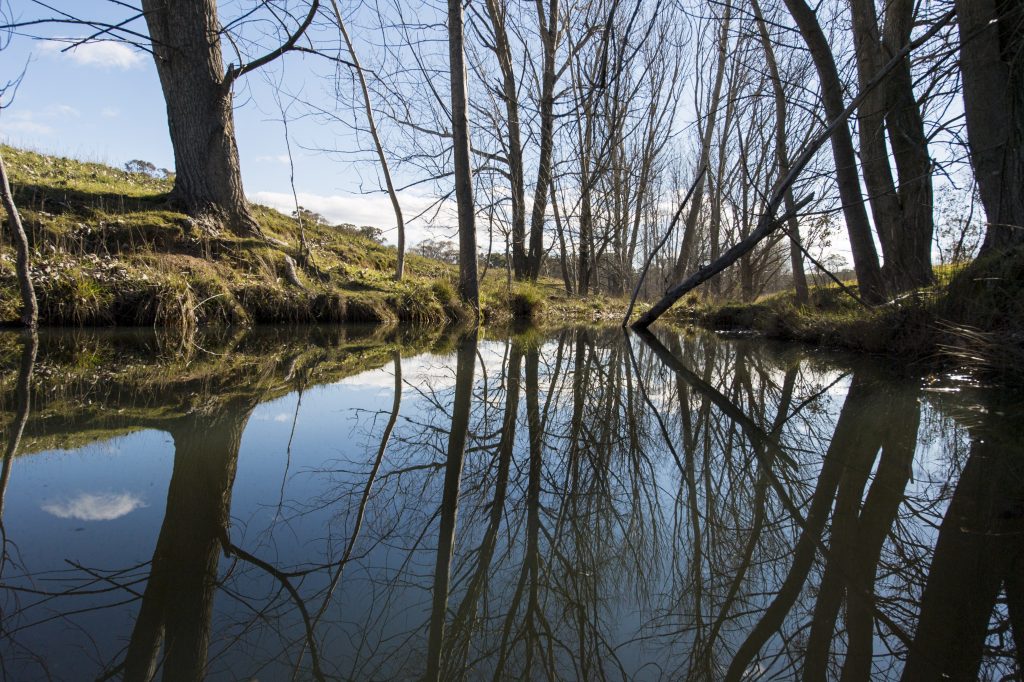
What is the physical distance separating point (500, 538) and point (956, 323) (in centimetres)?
414

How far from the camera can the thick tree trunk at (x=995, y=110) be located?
4527mm

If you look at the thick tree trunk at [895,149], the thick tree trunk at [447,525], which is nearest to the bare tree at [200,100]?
the thick tree trunk at [447,525]

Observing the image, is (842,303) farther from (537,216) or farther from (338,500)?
(338,500)

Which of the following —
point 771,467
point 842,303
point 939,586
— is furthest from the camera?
point 842,303

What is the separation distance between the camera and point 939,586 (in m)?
1.14

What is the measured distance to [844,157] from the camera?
19.8 feet

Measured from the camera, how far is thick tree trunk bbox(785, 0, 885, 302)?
19.4 feet

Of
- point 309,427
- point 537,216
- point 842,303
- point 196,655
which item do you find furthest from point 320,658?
point 537,216

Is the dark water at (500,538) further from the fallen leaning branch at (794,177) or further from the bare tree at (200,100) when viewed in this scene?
the bare tree at (200,100)

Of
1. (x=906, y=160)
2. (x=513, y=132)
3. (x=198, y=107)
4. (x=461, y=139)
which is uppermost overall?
(x=513, y=132)

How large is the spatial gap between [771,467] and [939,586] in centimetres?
75

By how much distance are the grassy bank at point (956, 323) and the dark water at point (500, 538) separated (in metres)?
0.88

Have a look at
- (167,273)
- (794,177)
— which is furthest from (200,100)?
(794,177)

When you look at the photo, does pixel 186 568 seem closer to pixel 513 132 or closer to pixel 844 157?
pixel 844 157
